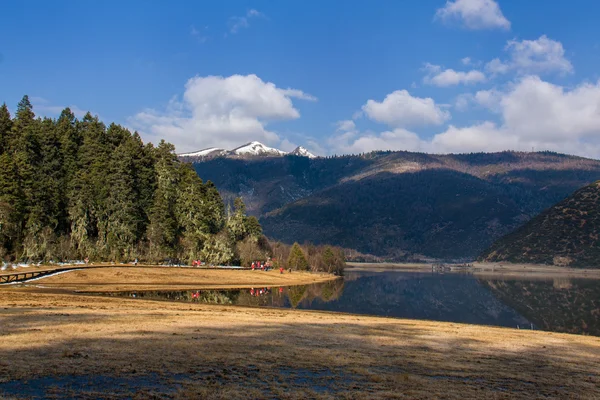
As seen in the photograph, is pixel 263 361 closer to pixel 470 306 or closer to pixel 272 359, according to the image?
pixel 272 359

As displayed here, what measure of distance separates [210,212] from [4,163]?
44.3 m

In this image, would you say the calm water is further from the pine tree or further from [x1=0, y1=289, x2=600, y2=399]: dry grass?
the pine tree

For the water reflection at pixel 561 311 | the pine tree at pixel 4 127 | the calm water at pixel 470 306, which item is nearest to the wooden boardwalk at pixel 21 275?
the calm water at pixel 470 306

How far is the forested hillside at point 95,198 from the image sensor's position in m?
81.6

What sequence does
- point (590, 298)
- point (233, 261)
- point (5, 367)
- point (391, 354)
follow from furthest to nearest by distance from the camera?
point (233, 261) < point (590, 298) < point (391, 354) < point (5, 367)

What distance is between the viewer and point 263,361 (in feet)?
66.0

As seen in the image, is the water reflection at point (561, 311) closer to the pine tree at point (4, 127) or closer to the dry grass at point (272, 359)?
the dry grass at point (272, 359)

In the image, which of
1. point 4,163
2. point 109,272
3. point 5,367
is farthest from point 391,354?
point 4,163

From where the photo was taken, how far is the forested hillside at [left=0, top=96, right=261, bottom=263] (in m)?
81.6

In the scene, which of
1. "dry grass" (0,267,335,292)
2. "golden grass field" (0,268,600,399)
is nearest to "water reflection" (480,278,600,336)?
"golden grass field" (0,268,600,399)

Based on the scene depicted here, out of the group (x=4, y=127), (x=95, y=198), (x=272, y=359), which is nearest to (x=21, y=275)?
(x=95, y=198)

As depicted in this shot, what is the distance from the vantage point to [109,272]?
237 ft

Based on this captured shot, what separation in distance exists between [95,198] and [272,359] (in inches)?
3210

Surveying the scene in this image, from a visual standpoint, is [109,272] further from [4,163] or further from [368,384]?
[368,384]
